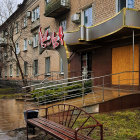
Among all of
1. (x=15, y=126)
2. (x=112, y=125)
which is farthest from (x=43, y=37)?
(x=112, y=125)

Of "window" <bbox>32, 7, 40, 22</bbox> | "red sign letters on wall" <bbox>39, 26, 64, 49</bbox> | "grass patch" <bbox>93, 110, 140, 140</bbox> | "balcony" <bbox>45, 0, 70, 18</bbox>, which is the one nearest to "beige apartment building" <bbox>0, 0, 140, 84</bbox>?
"balcony" <bbox>45, 0, 70, 18</bbox>

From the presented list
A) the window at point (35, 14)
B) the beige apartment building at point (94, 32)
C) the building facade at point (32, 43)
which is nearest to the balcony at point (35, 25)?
the building facade at point (32, 43)

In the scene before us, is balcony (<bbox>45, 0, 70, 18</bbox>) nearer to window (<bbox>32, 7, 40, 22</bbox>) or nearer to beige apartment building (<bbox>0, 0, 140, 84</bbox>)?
beige apartment building (<bbox>0, 0, 140, 84</bbox>)

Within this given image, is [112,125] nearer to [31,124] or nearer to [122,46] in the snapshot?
[31,124]

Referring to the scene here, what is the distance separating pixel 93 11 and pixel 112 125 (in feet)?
27.7

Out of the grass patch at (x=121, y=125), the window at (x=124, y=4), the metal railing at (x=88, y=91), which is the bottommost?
the grass patch at (x=121, y=125)

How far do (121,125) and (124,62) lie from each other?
5.09m

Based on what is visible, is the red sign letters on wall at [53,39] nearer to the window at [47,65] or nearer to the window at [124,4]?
the window at [124,4]

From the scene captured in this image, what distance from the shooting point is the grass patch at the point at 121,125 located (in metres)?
4.99

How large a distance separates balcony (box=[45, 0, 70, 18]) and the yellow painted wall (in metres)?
5.74

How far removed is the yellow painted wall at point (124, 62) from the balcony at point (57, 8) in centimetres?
574

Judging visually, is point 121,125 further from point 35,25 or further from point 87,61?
point 35,25

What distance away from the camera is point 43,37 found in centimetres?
1306

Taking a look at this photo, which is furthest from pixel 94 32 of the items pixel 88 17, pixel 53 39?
pixel 88 17
